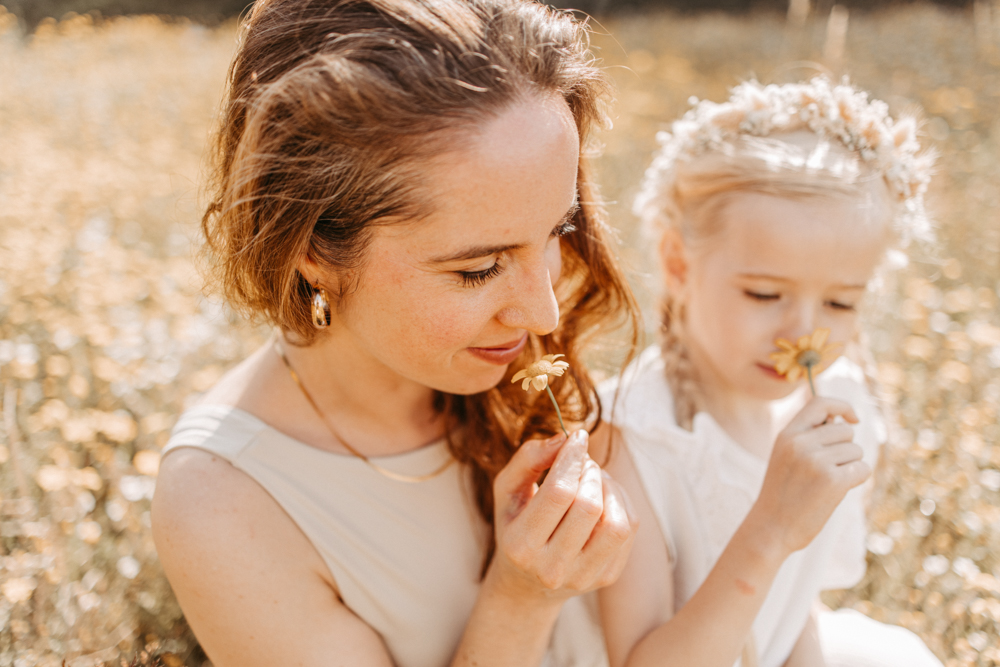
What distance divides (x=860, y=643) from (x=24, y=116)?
535cm

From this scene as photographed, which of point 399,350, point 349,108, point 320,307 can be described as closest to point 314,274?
point 320,307

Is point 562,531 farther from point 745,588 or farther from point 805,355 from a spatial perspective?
point 805,355

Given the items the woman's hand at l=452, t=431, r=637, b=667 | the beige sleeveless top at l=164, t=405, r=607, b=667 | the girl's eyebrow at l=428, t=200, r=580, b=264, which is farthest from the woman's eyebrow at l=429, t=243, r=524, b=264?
the beige sleeveless top at l=164, t=405, r=607, b=667

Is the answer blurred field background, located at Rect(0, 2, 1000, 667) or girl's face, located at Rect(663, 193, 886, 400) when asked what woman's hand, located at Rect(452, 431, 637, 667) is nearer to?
girl's face, located at Rect(663, 193, 886, 400)

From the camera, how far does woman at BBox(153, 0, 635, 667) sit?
0.98 m

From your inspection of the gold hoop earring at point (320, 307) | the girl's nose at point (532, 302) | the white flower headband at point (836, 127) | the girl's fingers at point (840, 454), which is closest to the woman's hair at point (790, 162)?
the white flower headband at point (836, 127)

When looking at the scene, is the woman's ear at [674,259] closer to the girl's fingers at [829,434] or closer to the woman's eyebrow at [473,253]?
the girl's fingers at [829,434]

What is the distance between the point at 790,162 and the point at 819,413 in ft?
1.73

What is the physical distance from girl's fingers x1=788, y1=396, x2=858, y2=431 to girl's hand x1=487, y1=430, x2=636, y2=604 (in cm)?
37

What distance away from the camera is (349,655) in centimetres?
123

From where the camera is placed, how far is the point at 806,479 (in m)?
1.20

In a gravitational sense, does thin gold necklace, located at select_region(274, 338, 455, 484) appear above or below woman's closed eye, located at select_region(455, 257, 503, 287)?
below

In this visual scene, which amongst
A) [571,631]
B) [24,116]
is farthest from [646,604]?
[24,116]

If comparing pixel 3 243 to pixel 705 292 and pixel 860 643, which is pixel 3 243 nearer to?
pixel 705 292
